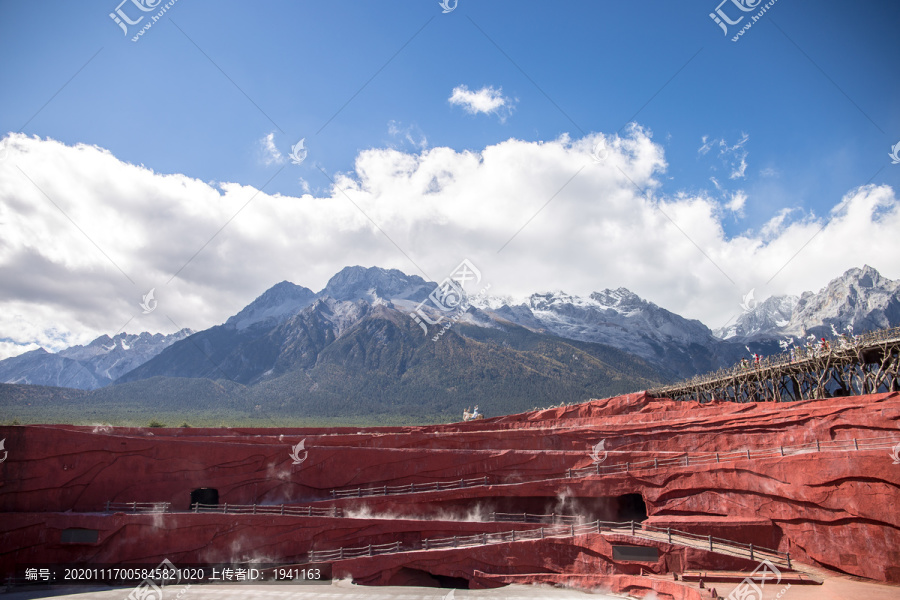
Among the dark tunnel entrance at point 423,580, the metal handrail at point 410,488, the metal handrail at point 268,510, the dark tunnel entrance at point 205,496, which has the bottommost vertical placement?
the dark tunnel entrance at point 423,580

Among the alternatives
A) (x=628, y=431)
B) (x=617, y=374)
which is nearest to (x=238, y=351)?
(x=617, y=374)

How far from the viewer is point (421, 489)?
28922 mm

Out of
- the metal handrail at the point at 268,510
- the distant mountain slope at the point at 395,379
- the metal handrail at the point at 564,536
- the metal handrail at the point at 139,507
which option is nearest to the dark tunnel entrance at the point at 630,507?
the metal handrail at the point at 564,536

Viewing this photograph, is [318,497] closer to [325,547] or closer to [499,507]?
[325,547]

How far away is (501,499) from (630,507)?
267 inches

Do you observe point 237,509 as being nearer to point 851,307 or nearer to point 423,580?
point 423,580

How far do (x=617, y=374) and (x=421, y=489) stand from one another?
117 metres

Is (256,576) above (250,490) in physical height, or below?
below

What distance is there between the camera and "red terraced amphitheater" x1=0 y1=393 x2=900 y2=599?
798 inches

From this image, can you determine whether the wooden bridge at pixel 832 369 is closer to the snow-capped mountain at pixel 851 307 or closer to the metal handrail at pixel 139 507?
the metal handrail at pixel 139 507

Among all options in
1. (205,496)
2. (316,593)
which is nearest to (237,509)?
(205,496)

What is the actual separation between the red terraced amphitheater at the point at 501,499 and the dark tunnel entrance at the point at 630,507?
0.11 meters

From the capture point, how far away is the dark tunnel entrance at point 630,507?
26.5m

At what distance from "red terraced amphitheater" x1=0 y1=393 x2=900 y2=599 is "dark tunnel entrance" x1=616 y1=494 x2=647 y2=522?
0.11 meters
